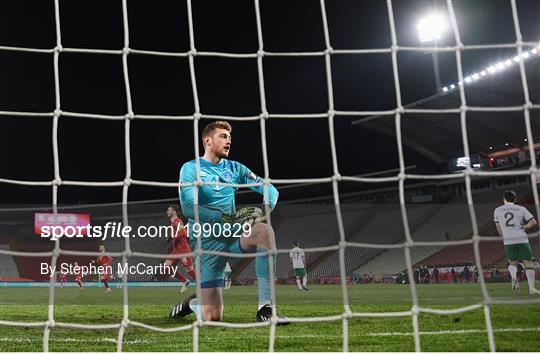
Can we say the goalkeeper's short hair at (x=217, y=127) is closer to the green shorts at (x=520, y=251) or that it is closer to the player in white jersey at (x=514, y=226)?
the player in white jersey at (x=514, y=226)

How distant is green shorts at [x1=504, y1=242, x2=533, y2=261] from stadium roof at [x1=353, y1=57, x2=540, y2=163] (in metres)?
6.56

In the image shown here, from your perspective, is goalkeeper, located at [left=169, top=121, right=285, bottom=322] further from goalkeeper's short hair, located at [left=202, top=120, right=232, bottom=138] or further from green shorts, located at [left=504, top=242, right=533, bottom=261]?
green shorts, located at [left=504, top=242, right=533, bottom=261]

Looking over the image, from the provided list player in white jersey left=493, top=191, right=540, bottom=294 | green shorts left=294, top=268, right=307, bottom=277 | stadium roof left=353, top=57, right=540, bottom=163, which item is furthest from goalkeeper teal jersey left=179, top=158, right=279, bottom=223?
stadium roof left=353, top=57, right=540, bottom=163

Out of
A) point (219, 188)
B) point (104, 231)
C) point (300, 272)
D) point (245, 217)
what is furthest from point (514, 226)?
point (104, 231)

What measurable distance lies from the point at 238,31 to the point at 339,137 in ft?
16.7

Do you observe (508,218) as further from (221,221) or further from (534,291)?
(221,221)

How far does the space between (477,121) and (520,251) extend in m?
9.00

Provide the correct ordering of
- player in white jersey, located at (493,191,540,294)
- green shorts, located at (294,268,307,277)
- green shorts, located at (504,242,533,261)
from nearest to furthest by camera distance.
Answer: player in white jersey, located at (493,191,540,294) < green shorts, located at (504,242,533,261) < green shorts, located at (294,268,307,277)

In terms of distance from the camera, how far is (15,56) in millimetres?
15695

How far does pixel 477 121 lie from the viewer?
13836 millimetres

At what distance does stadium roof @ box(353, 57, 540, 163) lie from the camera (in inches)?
488

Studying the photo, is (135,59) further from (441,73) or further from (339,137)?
(441,73)

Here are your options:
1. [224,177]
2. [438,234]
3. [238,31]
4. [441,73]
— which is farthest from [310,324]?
[441,73]

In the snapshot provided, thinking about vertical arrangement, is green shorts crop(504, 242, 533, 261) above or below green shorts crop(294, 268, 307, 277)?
below
